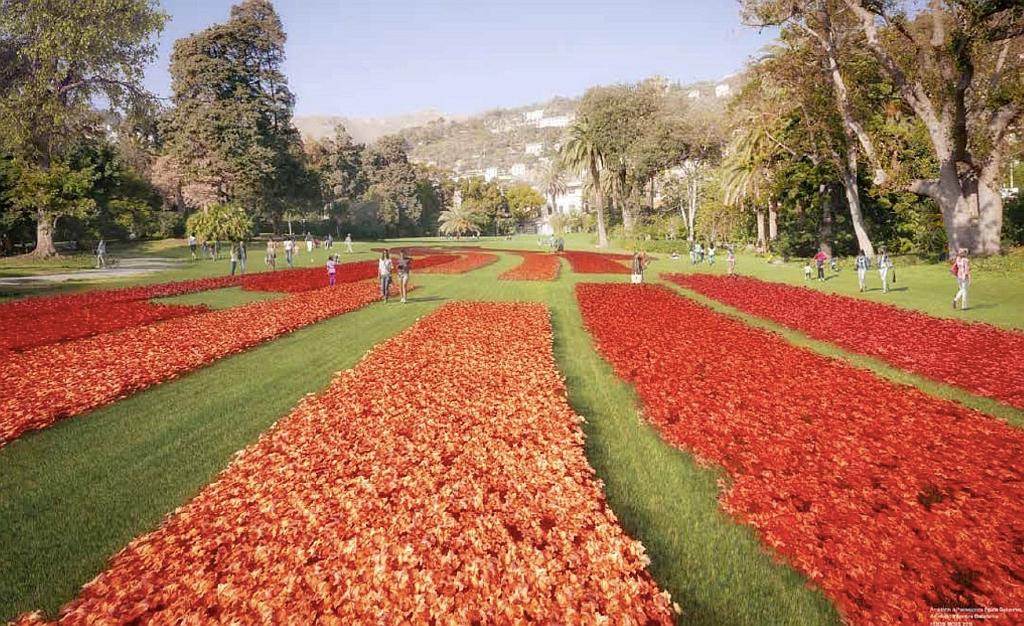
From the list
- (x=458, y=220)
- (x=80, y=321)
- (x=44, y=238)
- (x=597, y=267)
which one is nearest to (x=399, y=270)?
(x=80, y=321)

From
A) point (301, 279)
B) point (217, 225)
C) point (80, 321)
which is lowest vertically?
point (80, 321)

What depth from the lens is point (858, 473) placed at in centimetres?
665

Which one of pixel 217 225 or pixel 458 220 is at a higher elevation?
pixel 458 220

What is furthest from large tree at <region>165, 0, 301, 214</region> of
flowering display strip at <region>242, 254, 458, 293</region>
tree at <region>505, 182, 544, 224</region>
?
tree at <region>505, 182, 544, 224</region>

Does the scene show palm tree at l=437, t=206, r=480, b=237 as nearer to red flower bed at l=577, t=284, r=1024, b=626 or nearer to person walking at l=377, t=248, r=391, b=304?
person walking at l=377, t=248, r=391, b=304

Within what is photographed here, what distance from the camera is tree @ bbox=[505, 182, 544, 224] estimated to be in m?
175

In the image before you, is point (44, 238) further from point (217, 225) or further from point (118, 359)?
point (118, 359)

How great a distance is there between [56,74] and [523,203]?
499 ft

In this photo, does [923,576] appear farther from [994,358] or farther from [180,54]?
[180,54]

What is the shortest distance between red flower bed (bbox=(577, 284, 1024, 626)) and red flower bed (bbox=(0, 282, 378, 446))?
1127 cm

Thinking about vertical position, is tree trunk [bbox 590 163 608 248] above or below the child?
above

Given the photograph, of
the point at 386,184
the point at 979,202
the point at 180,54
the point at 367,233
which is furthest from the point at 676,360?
the point at 386,184

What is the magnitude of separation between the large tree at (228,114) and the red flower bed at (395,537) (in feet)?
235

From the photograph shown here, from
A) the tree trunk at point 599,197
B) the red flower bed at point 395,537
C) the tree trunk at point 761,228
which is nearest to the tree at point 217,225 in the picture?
the tree trunk at point 599,197
